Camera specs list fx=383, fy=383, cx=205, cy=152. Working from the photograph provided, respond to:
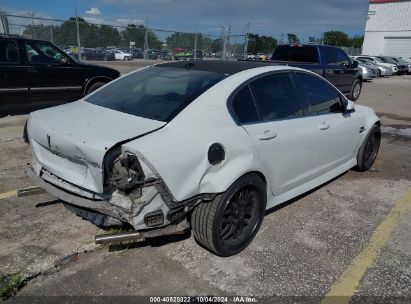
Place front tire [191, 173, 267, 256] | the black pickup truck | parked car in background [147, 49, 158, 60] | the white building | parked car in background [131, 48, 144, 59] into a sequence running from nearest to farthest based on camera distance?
front tire [191, 173, 267, 256] → the black pickup truck → parked car in background [131, 48, 144, 59] → parked car in background [147, 49, 158, 60] → the white building

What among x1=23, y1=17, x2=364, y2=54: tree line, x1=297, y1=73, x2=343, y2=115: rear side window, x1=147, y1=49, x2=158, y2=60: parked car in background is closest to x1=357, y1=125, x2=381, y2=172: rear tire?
x1=297, y1=73, x2=343, y2=115: rear side window

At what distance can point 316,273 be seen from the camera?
3072 mm

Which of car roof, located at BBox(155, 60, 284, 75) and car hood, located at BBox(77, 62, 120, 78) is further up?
car roof, located at BBox(155, 60, 284, 75)

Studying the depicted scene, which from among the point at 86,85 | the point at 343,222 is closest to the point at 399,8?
the point at 86,85

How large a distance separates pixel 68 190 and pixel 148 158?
2.85 feet

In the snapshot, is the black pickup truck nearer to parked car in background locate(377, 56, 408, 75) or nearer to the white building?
parked car in background locate(377, 56, 408, 75)

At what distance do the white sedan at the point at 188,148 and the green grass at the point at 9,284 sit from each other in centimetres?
63

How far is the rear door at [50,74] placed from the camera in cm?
830

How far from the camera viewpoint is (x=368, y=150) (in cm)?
543

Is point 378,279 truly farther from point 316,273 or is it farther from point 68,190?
point 68,190

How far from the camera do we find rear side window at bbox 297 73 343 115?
13.4 feet

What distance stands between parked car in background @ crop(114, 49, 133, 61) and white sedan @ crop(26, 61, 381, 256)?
602 inches

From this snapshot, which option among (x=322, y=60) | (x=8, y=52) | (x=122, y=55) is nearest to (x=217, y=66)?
(x=8, y=52)

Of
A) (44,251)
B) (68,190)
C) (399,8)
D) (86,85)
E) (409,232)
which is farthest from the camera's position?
(399,8)
